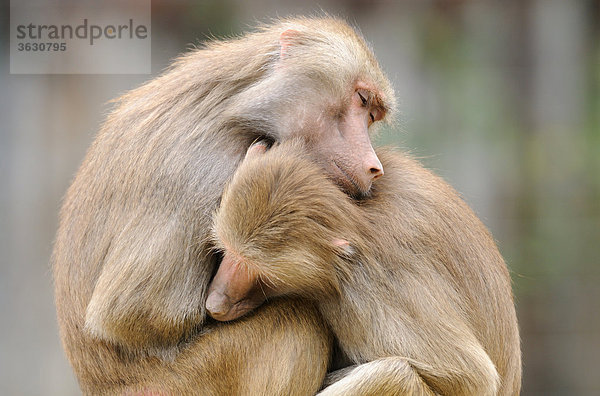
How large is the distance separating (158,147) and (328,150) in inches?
32.0

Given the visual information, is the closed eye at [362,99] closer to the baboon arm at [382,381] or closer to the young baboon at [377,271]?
the young baboon at [377,271]

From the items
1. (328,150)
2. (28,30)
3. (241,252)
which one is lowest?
(241,252)

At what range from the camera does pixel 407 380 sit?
3703mm

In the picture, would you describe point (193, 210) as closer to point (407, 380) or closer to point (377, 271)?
point (377, 271)

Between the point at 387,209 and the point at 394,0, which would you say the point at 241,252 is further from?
the point at 394,0

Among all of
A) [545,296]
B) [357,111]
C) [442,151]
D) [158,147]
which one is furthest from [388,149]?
[545,296]

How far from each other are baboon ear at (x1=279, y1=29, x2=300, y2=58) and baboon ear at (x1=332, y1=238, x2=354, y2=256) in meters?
1.04

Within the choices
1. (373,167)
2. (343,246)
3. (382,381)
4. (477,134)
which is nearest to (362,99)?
(373,167)

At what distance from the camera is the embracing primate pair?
146 inches

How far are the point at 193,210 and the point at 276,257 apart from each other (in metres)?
0.50

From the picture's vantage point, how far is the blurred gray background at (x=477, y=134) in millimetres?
7168

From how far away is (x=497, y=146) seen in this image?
7281 millimetres

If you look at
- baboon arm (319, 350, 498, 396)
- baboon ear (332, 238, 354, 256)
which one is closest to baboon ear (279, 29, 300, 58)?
baboon ear (332, 238, 354, 256)

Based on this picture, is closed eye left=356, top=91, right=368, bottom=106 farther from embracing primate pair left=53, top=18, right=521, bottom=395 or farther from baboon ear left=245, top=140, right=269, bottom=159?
baboon ear left=245, top=140, right=269, bottom=159
